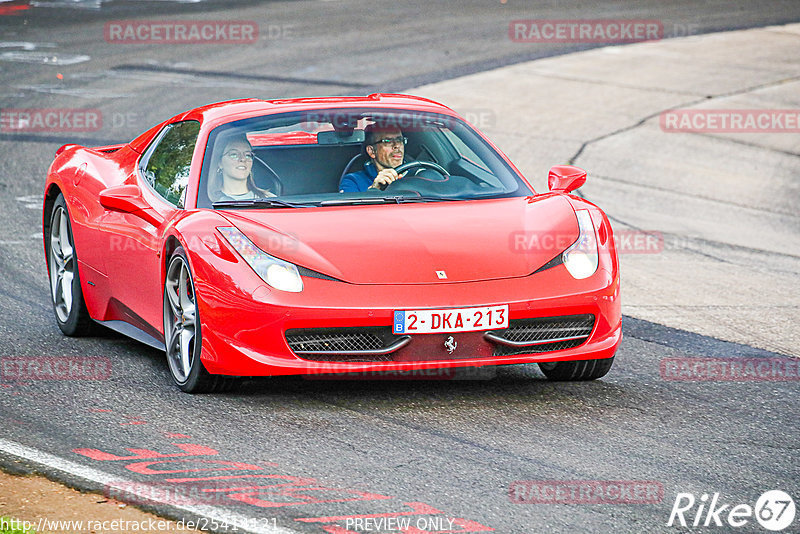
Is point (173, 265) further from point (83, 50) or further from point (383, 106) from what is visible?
point (83, 50)

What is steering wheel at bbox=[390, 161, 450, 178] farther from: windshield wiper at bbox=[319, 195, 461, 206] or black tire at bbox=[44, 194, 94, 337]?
black tire at bbox=[44, 194, 94, 337]

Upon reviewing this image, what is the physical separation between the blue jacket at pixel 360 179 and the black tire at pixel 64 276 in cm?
165

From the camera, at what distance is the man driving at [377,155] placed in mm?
7141

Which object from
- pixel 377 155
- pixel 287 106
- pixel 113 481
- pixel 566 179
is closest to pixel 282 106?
pixel 287 106

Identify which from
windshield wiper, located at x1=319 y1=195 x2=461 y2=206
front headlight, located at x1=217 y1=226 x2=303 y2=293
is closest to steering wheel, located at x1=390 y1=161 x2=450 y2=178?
windshield wiper, located at x1=319 y1=195 x2=461 y2=206

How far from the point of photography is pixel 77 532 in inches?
173

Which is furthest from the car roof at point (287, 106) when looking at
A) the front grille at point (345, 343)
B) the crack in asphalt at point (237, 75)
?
the crack in asphalt at point (237, 75)

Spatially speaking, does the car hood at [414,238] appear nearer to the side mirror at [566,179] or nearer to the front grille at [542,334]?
the front grille at [542,334]

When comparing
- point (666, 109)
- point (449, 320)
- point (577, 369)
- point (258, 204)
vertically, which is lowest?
point (666, 109)

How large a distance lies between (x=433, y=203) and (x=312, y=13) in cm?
1851

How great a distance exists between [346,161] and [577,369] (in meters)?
1.78

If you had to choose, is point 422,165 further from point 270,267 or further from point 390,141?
point 270,267

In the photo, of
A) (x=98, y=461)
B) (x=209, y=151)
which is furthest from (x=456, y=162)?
(x=98, y=461)

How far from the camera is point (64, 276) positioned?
7.89m
